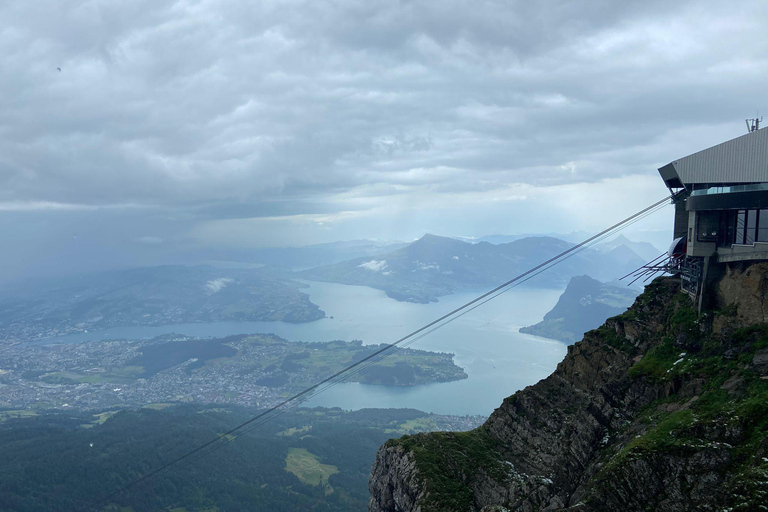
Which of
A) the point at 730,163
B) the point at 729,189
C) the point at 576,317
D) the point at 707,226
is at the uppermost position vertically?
the point at 730,163

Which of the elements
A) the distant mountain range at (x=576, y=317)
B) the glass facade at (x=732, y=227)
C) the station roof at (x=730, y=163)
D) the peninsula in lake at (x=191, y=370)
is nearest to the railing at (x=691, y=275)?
the glass facade at (x=732, y=227)

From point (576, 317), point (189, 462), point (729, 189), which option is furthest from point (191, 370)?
point (729, 189)

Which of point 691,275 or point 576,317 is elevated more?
point 691,275

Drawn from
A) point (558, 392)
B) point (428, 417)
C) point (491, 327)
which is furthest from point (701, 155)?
point (491, 327)

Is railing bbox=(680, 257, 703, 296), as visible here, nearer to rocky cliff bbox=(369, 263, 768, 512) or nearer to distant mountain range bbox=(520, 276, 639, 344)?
rocky cliff bbox=(369, 263, 768, 512)

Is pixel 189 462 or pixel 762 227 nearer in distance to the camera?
pixel 762 227

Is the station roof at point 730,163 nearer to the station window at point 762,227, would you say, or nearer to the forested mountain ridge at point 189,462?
the station window at point 762,227

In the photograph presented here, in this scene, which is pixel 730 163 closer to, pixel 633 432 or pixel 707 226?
pixel 707 226

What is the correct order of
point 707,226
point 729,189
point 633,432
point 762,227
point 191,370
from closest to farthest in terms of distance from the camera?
point 633,432 < point 762,227 < point 729,189 < point 707,226 < point 191,370
